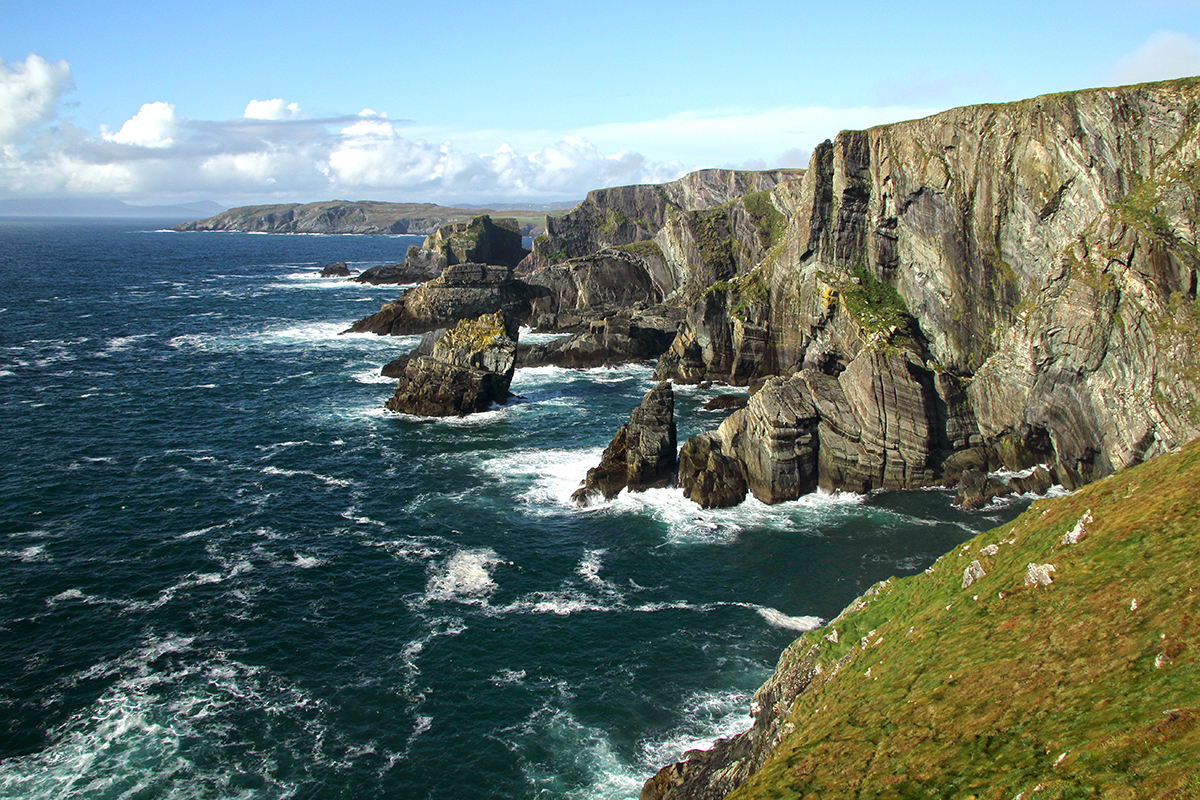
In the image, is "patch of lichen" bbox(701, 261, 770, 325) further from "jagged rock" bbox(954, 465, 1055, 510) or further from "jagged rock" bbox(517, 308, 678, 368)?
"jagged rock" bbox(954, 465, 1055, 510)

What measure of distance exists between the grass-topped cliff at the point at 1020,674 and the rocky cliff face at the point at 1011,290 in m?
24.3

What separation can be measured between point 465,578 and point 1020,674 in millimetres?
30594

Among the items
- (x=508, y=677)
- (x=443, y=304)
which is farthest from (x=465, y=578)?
(x=443, y=304)

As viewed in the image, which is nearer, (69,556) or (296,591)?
(296,591)

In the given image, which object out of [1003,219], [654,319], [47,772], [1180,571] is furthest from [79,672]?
[654,319]

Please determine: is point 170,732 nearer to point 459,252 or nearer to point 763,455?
point 763,455

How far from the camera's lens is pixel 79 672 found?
3522cm

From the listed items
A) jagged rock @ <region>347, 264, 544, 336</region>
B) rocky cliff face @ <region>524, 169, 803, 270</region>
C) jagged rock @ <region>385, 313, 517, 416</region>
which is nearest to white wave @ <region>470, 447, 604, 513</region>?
jagged rock @ <region>385, 313, 517, 416</region>

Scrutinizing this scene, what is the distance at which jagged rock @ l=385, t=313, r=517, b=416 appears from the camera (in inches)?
3009

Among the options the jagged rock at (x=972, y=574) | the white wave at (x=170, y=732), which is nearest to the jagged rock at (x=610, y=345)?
the white wave at (x=170, y=732)

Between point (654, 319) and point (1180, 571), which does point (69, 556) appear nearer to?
point (1180, 571)

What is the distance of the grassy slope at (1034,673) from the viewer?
16.2 meters

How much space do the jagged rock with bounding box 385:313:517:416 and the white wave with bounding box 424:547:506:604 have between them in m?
31.3

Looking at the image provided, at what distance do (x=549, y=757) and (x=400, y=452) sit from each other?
131 ft
